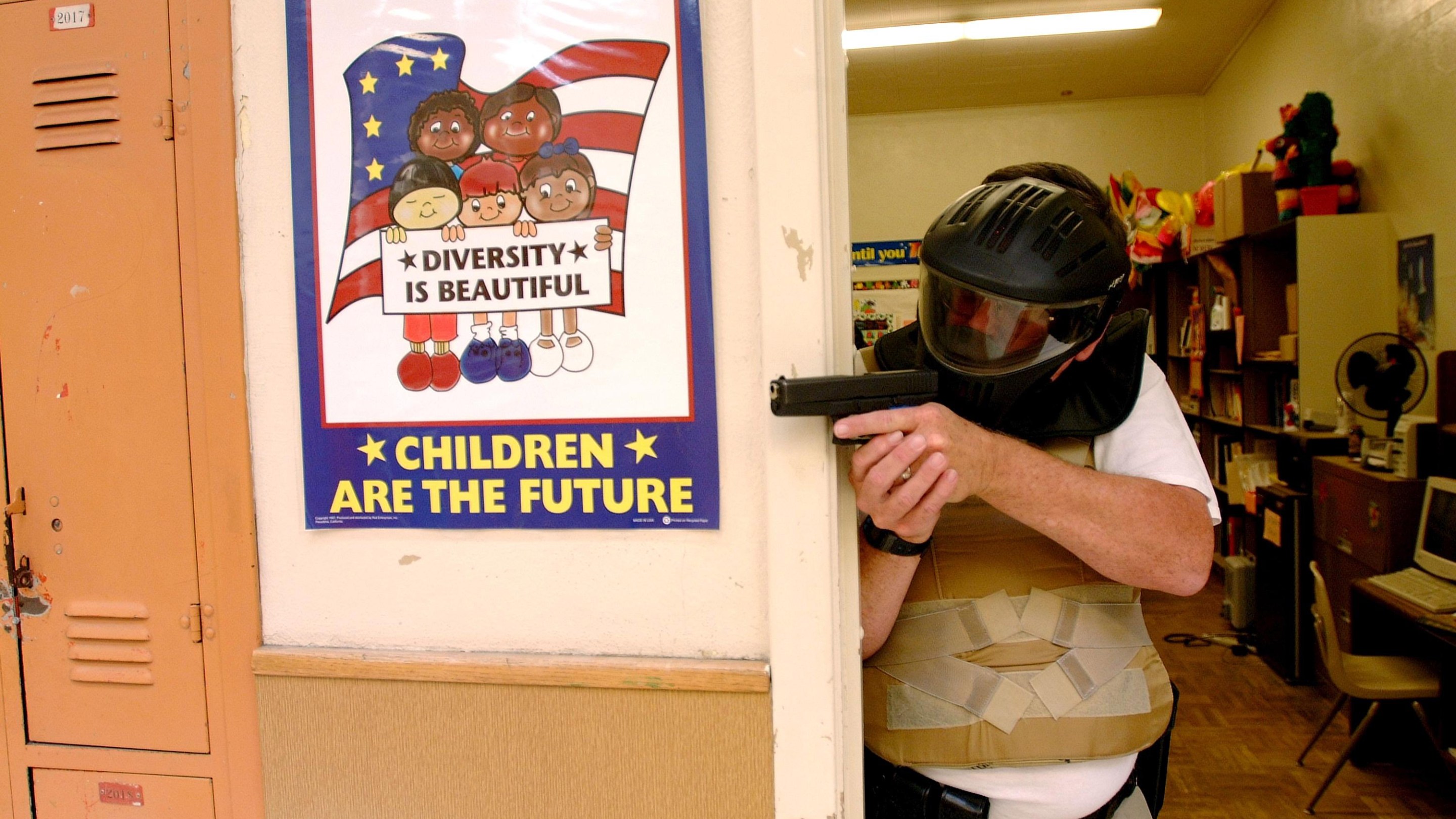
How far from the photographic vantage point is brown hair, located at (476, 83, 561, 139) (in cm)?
89

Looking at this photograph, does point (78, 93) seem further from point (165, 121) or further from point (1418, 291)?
point (1418, 291)

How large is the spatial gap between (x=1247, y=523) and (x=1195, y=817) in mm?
2339

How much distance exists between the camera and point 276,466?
98 centimetres

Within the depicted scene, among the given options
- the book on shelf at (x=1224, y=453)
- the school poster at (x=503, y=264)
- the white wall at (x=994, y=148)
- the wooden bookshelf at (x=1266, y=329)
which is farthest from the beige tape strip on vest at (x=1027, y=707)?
the white wall at (x=994, y=148)

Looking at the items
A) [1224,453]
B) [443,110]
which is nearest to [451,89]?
[443,110]

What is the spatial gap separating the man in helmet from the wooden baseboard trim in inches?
8.7

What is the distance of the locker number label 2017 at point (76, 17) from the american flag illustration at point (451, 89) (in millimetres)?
350

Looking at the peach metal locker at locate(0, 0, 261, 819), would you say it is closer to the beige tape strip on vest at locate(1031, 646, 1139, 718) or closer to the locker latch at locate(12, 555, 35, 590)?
the locker latch at locate(12, 555, 35, 590)

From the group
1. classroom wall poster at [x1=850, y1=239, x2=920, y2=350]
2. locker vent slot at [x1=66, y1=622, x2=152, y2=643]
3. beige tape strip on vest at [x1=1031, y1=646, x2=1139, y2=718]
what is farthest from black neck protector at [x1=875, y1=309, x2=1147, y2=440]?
classroom wall poster at [x1=850, y1=239, x2=920, y2=350]

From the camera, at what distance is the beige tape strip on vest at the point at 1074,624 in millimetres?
1071

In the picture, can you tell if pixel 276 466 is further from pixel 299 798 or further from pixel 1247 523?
pixel 1247 523

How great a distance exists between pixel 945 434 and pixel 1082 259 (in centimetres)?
29

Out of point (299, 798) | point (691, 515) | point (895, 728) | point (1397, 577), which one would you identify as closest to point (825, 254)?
point (691, 515)

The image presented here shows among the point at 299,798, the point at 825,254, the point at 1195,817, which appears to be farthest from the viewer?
the point at 1195,817
